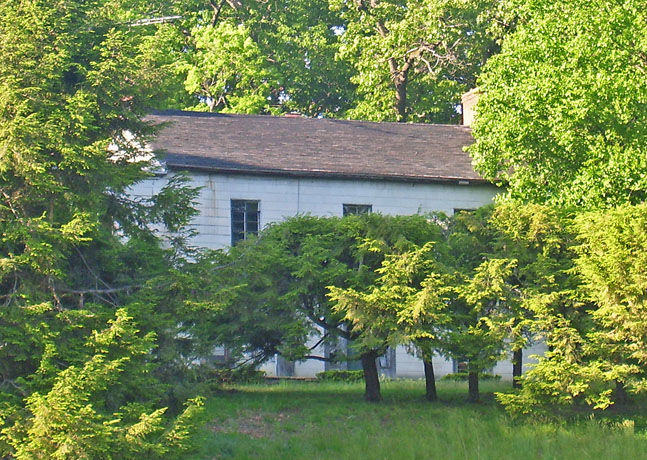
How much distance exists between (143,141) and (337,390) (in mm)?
9122

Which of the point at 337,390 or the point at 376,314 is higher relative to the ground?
the point at 376,314

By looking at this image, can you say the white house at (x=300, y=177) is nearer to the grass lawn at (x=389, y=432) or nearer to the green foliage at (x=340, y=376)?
the green foliage at (x=340, y=376)

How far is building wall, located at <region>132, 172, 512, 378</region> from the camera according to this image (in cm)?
2644

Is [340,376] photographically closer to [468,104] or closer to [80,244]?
[468,104]

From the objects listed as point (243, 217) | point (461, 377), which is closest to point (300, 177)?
point (243, 217)

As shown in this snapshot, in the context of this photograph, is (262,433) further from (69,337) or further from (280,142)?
Result: (280,142)

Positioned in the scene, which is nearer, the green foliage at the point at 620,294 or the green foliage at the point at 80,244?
the green foliage at the point at 80,244

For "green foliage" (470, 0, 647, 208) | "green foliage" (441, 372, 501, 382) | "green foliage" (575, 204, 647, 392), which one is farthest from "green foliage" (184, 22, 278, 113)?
"green foliage" (575, 204, 647, 392)

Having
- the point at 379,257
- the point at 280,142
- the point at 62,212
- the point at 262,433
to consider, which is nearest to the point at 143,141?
the point at 62,212

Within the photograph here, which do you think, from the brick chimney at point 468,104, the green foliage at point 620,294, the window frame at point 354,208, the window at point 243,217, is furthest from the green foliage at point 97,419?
the brick chimney at point 468,104

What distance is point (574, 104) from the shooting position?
77.5ft

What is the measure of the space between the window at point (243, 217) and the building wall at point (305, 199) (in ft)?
0.72

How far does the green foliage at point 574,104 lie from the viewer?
23.6 meters

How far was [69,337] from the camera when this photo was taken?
1251 cm
